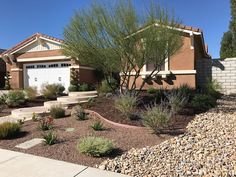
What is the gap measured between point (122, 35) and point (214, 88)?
7273 mm

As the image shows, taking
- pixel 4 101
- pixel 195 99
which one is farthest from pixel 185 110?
pixel 4 101

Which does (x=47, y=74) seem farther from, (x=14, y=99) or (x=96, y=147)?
(x=96, y=147)

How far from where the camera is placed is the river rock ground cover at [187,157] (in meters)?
4.88

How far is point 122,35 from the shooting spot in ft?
32.7

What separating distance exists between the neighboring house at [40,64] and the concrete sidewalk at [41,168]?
1254 centimetres

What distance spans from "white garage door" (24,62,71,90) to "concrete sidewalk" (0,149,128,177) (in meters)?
13.3

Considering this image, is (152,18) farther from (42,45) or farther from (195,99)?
(42,45)

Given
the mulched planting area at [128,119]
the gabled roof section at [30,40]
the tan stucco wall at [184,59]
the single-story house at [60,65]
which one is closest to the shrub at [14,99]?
the single-story house at [60,65]

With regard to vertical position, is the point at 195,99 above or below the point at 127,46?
Answer: below

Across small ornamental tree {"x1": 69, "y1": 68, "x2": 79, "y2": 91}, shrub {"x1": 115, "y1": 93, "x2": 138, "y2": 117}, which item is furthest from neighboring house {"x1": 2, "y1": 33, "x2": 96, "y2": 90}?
shrub {"x1": 115, "y1": 93, "x2": 138, "y2": 117}

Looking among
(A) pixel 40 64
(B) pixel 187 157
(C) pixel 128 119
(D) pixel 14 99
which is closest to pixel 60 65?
(A) pixel 40 64

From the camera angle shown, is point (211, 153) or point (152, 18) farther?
point (152, 18)

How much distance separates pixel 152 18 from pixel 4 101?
1013 centimetres

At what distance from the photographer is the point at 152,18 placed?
32.3 feet
